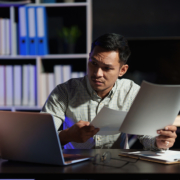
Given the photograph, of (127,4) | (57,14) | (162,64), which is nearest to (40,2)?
(57,14)

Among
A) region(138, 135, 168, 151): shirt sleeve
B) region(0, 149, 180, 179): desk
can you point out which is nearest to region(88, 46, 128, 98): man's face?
region(138, 135, 168, 151): shirt sleeve

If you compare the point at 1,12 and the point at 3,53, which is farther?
the point at 1,12

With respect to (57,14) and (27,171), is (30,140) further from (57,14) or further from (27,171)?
(57,14)

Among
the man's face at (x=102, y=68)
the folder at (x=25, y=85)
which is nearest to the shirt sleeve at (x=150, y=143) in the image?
the man's face at (x=102, y=68)

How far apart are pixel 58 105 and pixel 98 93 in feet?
0.78

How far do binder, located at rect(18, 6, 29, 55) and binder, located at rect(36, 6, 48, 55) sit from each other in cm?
11

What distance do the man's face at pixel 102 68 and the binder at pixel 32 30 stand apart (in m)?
1.08

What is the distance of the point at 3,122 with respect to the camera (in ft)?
2.97

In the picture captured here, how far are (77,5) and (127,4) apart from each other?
0.53 meters

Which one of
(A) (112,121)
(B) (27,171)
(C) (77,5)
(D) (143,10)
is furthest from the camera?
(D) (143,10)

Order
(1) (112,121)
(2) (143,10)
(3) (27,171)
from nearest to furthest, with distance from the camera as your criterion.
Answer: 1. (3) (27,171)
2. (1) (112,121)
3. (2) (143,10)

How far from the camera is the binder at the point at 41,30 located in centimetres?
234

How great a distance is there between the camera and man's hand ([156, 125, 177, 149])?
43.1 inches

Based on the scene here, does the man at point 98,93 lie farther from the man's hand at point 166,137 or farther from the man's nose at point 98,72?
the man's hand at point 166,137
